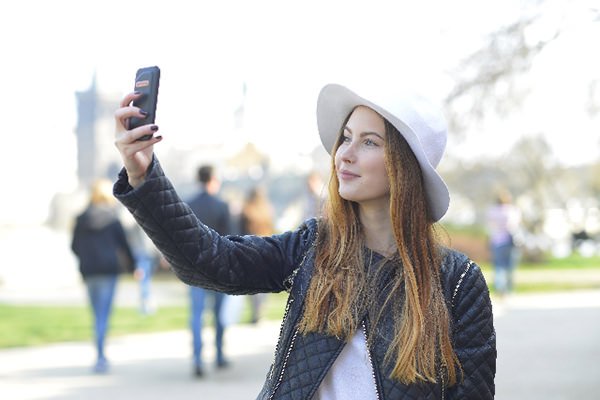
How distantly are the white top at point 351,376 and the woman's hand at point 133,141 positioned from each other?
70cm

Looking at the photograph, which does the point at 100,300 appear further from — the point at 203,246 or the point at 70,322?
the point at 203,246

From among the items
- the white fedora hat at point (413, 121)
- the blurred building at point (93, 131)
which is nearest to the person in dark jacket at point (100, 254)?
the white fedora hat at point (413, 121)

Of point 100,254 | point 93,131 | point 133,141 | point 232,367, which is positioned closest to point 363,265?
point 133,141

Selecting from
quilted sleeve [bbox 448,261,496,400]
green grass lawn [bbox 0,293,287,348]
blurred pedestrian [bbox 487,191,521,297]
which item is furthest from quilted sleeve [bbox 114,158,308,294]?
blurred pedestrian [bbox 487,191,521,297]

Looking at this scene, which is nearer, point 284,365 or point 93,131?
point 284,365

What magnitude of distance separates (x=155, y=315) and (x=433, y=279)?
12110mm

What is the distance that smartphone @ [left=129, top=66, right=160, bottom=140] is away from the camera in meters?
2.27

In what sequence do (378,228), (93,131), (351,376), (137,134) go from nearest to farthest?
1. (137,134)
2. (351,376)
3. (378,228)
4. (93,131)

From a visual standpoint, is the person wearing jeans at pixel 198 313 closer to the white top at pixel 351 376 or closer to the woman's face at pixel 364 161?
the woman's face at pixel 364 161

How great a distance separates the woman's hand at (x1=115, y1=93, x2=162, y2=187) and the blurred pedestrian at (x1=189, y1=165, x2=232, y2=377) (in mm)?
5905

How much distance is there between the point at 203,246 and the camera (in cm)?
248

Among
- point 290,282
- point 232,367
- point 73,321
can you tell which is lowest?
point 73,321

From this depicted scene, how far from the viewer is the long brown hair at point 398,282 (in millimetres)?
2449

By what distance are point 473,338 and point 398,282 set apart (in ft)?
0.82
